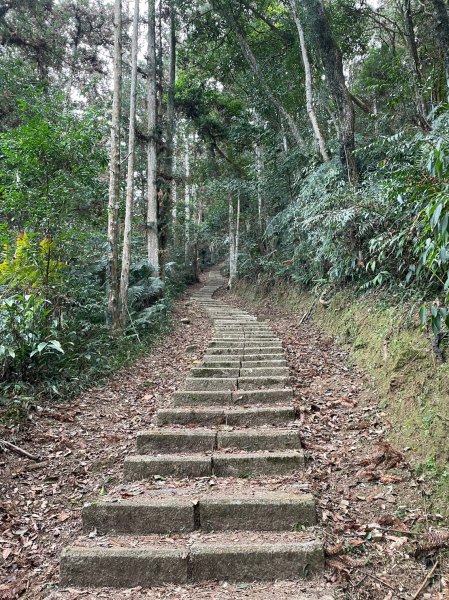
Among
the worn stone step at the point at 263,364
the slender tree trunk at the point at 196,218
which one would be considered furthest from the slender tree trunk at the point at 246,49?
the slender tree trunk at the point at 196,218

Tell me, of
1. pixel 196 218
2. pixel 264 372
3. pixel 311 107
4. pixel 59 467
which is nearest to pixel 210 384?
pixel 264 372

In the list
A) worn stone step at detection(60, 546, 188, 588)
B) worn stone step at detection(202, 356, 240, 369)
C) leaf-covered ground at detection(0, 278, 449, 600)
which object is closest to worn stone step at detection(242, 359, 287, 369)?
worn stone step at detection(202, 356, 240, 369)

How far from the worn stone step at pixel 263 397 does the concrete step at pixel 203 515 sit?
1796 millimetres

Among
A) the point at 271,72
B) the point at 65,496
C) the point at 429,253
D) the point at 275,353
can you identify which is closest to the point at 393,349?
the point at 429,253

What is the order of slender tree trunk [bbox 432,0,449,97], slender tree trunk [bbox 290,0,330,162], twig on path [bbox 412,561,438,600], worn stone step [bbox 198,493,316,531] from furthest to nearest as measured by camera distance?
slender tree trunk [bbox 290,0,330,162]
slender tree trunk [bbox 432,0,449,97]
worn stone step [bbox 198,493,316,531]
twig on path [bbox 412,561,438,600]

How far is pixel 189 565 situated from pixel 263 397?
245cm

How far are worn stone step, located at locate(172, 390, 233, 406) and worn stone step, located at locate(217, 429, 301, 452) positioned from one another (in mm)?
910

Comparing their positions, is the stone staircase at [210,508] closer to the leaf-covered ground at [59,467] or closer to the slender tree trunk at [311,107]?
the leaf-covered ground at [59,467]

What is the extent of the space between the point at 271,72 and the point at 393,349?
11.2 meters

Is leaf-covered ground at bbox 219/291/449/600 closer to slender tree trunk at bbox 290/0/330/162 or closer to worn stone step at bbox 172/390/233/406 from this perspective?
worn stone step at bbox 172/390/233/406

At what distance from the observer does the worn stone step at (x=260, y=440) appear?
4004mm

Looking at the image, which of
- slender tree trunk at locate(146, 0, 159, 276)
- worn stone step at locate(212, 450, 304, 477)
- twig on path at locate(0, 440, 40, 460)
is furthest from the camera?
slender tree trunk at locate(146, 0, 159, 276)

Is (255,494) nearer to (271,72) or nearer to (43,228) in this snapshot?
(43,228)

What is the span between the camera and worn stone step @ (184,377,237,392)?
5363 millimetres
